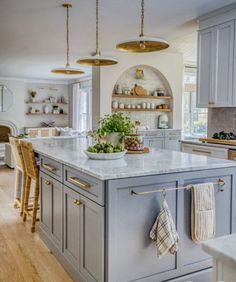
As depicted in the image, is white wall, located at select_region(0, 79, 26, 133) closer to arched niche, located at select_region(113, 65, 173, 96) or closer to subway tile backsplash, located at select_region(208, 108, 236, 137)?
arched niche, located at select_region(113, 65, 173, 96)

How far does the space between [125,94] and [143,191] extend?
4.54 metres

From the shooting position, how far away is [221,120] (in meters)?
4.67

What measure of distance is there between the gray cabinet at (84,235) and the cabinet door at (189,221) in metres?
0.66

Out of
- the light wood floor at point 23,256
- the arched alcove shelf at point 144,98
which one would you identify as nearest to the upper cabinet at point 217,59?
the arched alcove shelf at point 144,98

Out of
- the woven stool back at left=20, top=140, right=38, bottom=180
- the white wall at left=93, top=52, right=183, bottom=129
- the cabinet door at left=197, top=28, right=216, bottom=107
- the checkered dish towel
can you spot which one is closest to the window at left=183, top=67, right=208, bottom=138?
the white wall at left=93, top=52, right=183, bottom=129

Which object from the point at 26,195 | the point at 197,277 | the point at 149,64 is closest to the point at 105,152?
the point at 197,277

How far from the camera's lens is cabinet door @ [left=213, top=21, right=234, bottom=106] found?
3.94m

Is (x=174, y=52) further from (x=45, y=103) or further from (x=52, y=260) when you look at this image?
(x=45, y=103)

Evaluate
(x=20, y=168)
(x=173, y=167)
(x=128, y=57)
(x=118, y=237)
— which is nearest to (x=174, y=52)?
(x=128, y=57)

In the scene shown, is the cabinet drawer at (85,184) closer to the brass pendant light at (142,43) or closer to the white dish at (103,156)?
the white dish at (103,156)

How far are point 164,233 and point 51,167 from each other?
1.26m

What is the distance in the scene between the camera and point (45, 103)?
11.2 metres

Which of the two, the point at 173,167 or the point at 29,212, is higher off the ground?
the point at 173,167

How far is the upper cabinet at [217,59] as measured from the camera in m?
3.92
